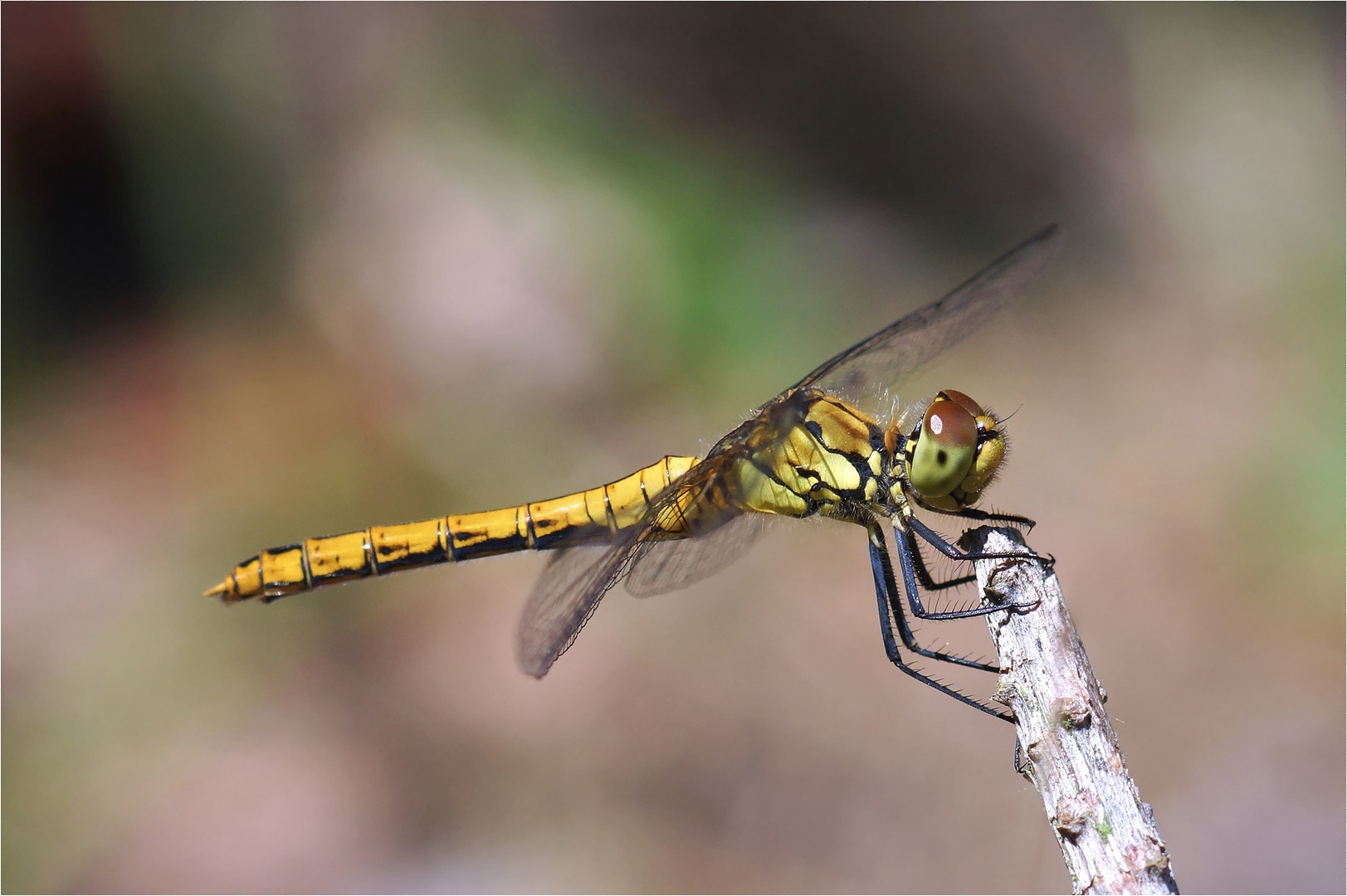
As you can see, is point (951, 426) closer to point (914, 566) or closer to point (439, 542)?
point (914, 566)

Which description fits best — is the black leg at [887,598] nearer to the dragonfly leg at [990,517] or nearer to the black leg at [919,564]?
the black leg at [919,564]

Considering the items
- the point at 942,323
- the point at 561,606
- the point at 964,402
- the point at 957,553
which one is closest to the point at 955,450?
the point at 964,402

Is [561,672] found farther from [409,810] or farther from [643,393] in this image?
[643,393]

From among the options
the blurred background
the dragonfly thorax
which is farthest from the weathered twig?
the blurred background

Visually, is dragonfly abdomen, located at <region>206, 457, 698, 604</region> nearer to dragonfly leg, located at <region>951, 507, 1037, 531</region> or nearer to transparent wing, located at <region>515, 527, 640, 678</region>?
transparent wing, located at <region>515, 527, 640, 678</region>

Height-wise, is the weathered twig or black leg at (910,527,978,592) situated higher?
black leg at (910,527,978,592)

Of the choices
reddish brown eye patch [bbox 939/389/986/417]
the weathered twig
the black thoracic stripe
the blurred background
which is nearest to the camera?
the weathered twig

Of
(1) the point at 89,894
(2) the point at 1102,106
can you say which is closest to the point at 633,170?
(2) the point at 1102,106
